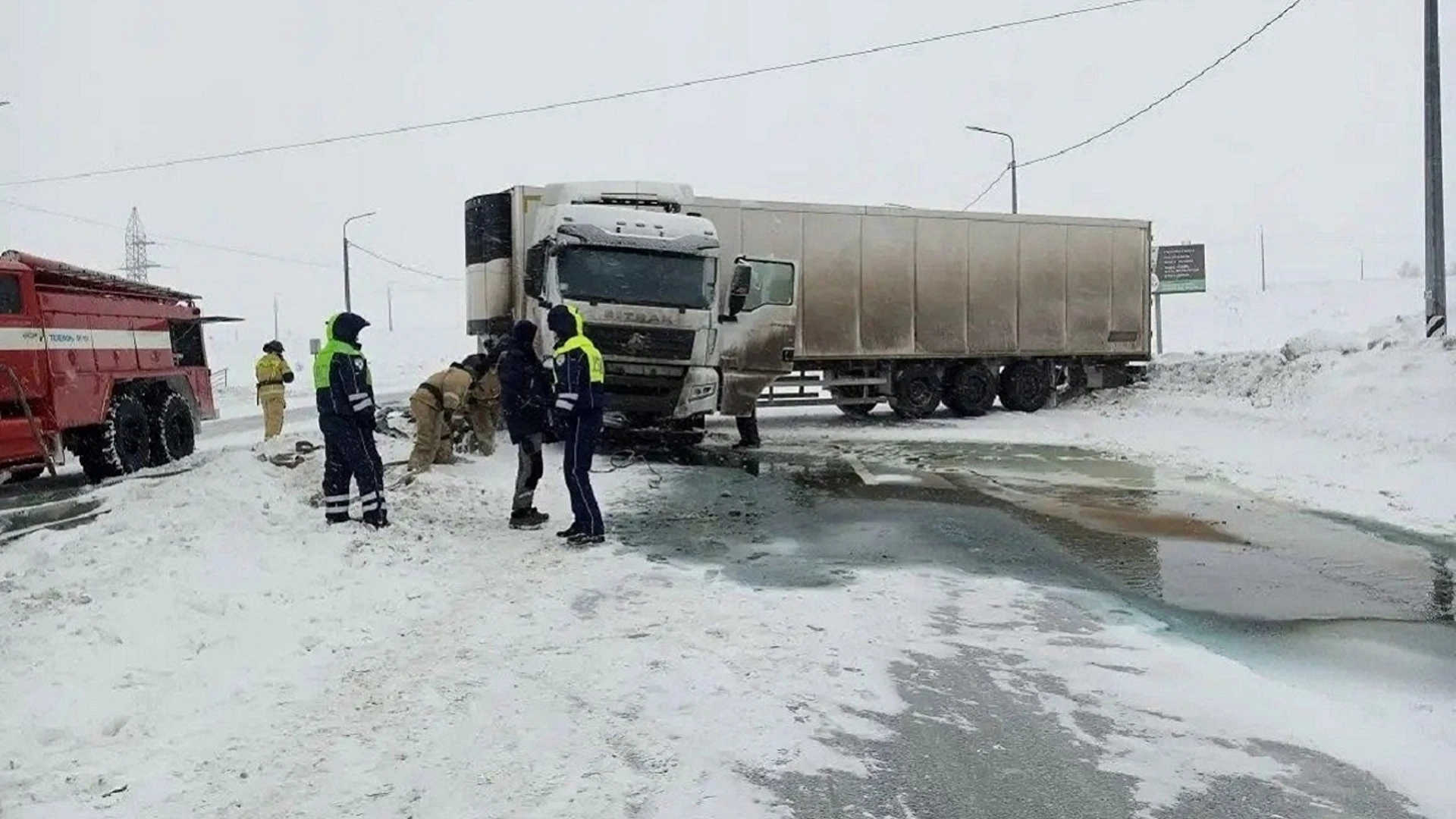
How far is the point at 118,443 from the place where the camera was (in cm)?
1230

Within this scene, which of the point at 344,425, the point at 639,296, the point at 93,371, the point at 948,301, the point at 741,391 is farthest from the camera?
the point at 948,301

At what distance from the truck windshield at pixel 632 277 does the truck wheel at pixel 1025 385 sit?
9247 mm

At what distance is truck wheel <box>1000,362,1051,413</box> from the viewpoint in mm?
19922

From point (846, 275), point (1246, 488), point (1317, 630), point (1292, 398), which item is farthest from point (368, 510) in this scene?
point (1292, 398)

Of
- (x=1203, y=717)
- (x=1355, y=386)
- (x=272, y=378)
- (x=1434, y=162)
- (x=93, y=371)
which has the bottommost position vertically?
(x=1203, y=717)

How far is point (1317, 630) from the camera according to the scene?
5.46 meters

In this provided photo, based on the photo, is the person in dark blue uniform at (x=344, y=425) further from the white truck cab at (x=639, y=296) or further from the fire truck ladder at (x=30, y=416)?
the fire truck ladder at (x=30, y=416)

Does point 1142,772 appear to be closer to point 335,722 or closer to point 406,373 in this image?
point 335,722

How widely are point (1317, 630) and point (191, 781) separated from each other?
5.38m

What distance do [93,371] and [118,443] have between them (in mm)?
996

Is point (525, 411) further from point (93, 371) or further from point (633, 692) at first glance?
point (93, 371)

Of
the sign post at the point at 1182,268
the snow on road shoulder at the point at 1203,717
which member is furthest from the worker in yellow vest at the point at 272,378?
the sign post at the point at 1182,268

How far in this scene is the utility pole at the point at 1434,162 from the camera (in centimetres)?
1406

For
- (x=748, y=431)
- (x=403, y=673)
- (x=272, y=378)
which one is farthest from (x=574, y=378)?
(x=272, y=378)
